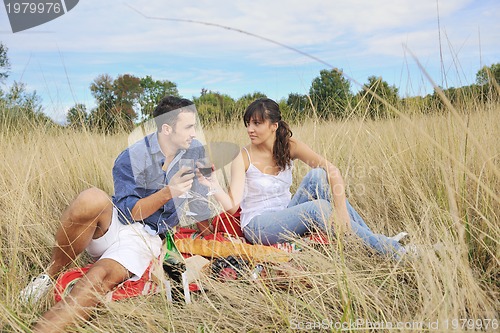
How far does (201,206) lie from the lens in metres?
2.90

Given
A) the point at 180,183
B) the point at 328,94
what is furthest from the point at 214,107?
the point at 180,183

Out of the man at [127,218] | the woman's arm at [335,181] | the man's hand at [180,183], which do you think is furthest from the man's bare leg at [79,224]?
the woman's arm at [335,181]

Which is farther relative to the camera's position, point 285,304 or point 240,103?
point 240,103

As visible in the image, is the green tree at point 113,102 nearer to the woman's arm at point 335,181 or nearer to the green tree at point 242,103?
the green tree at point 242,103

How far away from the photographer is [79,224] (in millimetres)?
2141

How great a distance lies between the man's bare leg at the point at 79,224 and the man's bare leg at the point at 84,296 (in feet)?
0.62

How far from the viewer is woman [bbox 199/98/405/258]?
8.52 feet

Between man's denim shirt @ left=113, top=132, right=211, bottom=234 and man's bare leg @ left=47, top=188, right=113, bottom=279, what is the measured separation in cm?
18

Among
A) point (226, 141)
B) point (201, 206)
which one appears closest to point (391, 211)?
point (201, 206)

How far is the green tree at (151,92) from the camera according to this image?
16.3 feet

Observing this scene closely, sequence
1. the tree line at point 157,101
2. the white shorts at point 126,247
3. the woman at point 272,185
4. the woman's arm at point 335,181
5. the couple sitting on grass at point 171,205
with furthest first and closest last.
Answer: the tree line at point 157,101 < the woman at point 272,185 < the woman's arm at point 335,181 < the white shorts at point 126,247 < the couple sitting on grass at point 171,205

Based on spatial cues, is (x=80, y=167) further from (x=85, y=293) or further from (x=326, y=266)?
(x=326, y=266)

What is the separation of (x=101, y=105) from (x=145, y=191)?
2854 millimetres

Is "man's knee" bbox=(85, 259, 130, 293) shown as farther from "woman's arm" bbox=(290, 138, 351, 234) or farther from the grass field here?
"woman's arm" bbox=(290, 138, 351, 234)
